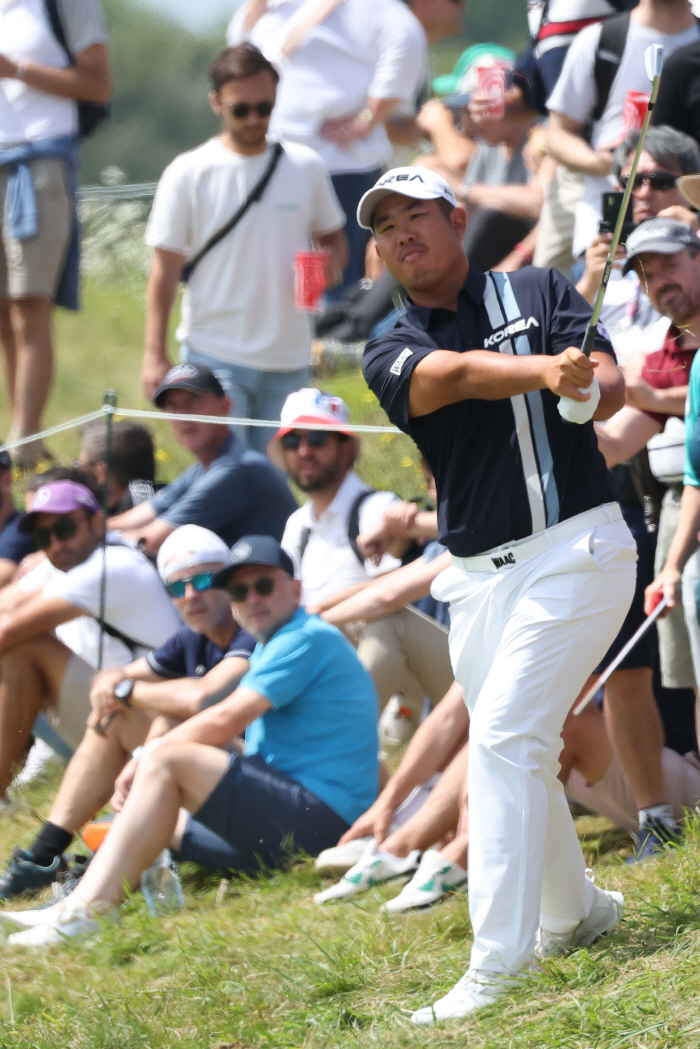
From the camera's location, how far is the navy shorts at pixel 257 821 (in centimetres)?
529

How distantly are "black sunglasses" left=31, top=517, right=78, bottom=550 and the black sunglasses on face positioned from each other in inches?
39.6

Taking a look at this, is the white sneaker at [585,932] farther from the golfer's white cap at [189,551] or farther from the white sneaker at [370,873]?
the golfer's white cap at [189,551]

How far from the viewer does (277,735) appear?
5.54 meters

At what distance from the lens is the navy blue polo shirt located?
12.5ft

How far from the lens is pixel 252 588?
→ 219 inches

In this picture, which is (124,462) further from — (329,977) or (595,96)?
(329,977)

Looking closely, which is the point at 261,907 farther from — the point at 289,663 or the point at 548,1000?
the point at 548,1000

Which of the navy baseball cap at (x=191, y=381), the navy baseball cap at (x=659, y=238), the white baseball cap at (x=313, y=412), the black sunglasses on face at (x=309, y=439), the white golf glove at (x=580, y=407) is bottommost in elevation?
the black sunglasses on face at (x=309, y=439)

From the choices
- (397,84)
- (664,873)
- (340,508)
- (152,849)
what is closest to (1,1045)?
(152,849)

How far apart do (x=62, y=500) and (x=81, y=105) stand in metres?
2.89

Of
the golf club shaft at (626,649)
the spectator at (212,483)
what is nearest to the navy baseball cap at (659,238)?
the golf club shaft at (626,649)

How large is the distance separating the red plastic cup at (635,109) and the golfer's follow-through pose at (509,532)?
2.43 metres

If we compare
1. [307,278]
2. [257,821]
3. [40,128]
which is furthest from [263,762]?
[40,128]

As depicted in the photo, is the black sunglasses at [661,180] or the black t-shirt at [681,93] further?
the black t-shirt at [681,93]
